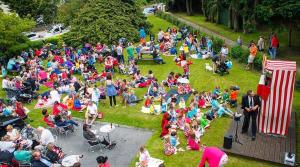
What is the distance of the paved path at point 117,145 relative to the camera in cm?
1353

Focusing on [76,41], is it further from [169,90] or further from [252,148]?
[252,148]

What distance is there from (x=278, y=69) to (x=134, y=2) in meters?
25.2

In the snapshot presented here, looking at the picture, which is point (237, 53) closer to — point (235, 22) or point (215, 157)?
point (235, 22)

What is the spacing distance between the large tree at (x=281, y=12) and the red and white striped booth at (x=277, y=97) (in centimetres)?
1111

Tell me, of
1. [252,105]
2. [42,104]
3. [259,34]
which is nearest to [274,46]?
[259,34]

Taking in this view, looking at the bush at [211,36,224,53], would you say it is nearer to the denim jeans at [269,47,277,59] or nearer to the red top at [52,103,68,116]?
the denim jeans at [269,47,277,59]

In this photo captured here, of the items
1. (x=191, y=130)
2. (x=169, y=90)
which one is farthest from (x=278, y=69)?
(x=169, y=90)

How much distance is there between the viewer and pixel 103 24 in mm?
32594

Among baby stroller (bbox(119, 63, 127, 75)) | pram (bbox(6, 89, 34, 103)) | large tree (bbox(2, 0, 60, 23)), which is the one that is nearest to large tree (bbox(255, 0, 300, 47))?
baby stroller (bbox(119, 63, 127, 75))

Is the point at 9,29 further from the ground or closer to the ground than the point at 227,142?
further from the ground

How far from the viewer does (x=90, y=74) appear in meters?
23.9

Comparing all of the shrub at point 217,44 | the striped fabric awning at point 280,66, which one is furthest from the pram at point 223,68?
the striped fabric awning at point 280,66

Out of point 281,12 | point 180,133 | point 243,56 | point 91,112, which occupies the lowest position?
point 180,133

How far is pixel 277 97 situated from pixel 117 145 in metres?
6.97
